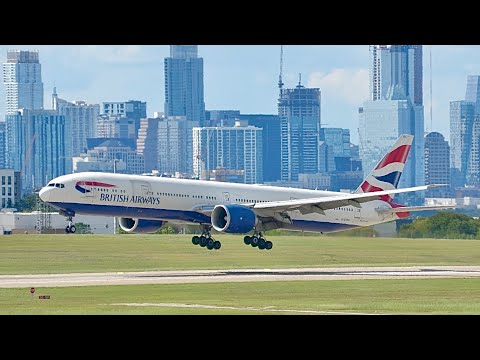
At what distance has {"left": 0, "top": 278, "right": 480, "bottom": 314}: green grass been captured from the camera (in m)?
28.6

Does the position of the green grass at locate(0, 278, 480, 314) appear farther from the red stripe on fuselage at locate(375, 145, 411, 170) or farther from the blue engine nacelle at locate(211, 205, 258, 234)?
the red stripe on fuselage at locate(375, 145, 411, 170)

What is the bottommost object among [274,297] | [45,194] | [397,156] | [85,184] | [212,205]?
[274,297]

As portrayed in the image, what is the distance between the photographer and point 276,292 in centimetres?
3600

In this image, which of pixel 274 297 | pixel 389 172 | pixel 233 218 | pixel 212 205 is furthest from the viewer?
pixel 389 172

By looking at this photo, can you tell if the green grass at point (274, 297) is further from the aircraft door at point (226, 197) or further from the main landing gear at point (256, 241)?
the aircraft door at point (226, 197)

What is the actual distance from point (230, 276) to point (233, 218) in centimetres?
689

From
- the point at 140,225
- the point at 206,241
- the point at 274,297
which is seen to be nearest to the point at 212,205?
the point at 206,241

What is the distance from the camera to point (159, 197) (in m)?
51.2

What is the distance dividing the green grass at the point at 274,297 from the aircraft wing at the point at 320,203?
34.8 ft

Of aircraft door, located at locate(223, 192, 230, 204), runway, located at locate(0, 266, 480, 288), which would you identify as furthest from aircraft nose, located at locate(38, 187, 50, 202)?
aircraft door, located at locate(223, 192, 230, 204)

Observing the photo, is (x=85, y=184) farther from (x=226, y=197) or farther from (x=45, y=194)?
(x=226, y=197)
